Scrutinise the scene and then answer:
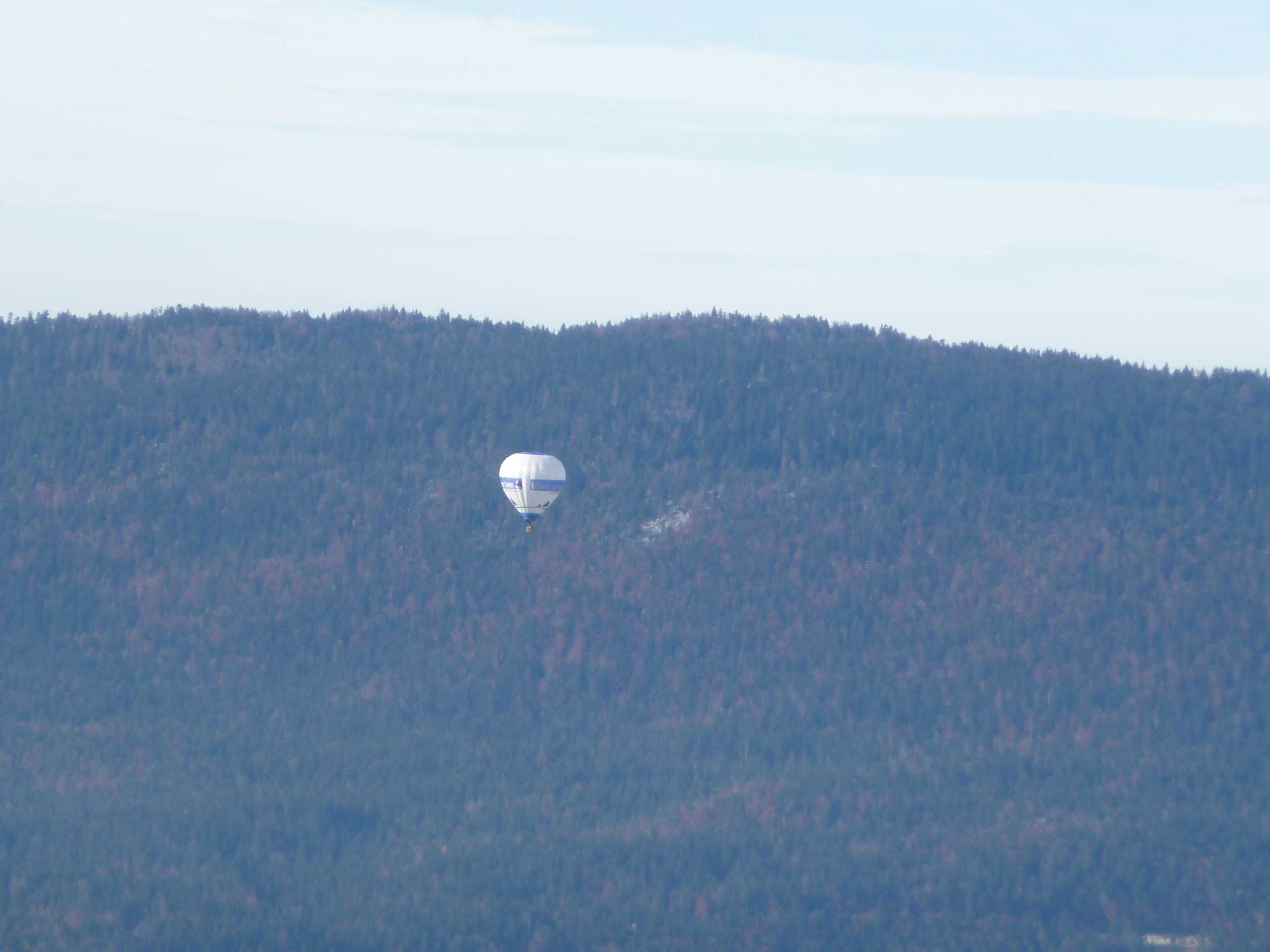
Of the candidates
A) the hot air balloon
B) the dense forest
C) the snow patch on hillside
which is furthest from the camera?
the snow patch on hillside

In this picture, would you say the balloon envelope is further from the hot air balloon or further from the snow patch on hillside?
the snow patch on hillside

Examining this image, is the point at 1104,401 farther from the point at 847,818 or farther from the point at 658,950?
the point at 658,950

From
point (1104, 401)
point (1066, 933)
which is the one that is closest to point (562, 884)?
point (1066, 933)

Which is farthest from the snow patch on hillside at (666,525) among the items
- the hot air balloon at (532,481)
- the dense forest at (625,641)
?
the hot air balloon at (532,481)

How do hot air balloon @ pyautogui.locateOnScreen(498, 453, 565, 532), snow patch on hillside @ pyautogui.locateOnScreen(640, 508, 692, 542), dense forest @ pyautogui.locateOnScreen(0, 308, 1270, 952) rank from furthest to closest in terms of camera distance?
snow patch on hillside @ pyautogui.locateOnScreen(640, 508, 692, 542) → hot air balloon @ pyautogui.locateOnScreen(498, 453, 565, 532) → dense forest @ pyautogui.locateOnScreen(0, 308, 1270, 952)

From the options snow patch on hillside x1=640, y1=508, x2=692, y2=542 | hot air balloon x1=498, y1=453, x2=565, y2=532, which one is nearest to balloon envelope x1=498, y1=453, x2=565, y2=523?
hot air balloon x1=498, y1=453, x2=565, y2=532

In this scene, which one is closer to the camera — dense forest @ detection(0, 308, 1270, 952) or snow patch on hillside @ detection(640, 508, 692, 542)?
dense forest @ detection(0, 308, 1270, 952)

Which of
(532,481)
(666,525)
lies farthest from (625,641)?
(532,481)
